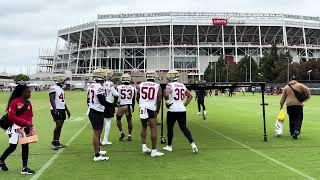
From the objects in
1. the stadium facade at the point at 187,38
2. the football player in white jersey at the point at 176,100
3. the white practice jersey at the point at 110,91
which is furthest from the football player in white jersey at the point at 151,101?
the stadium facade at the point at 187,38

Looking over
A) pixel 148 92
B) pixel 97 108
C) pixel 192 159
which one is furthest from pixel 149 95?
pixel 192 159

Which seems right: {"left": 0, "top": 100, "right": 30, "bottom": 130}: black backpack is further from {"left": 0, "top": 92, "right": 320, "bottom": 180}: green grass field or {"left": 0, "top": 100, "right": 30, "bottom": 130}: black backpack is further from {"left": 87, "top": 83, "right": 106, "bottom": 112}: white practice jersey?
{"left": 87, "top": 83, "right": 106, "bottom": 112}: white practice jersey

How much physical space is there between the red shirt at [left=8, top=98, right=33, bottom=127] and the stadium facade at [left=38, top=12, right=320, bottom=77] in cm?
12253

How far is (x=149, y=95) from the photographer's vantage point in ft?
39.7

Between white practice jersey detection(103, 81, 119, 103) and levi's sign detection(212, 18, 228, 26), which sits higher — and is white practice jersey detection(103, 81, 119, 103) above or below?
below

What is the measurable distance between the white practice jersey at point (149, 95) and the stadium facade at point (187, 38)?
120 meters

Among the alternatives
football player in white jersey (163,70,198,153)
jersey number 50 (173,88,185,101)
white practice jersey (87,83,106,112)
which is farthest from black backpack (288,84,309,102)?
white practice jersey (87,83,106,112)

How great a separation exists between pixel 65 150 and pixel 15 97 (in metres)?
3.97

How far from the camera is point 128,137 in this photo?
52.5 feet

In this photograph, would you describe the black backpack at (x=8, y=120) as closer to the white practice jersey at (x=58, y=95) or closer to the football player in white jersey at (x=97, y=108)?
the football player in white jersey at (x=97, y=108)

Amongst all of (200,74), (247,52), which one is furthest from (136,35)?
(247,52)

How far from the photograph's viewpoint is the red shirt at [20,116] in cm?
975

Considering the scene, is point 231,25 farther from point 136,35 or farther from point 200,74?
point 136,35

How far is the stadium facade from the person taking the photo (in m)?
134
